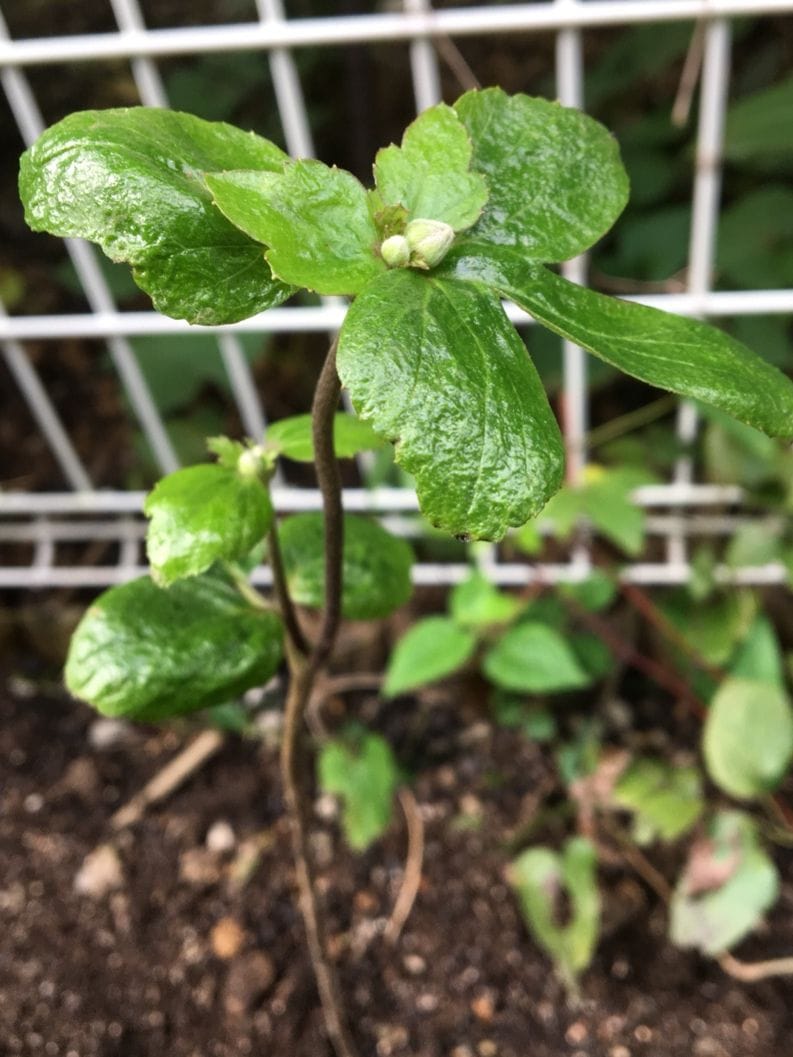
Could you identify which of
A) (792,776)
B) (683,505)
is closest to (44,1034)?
(792,776)

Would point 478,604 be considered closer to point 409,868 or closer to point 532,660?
point 532,660

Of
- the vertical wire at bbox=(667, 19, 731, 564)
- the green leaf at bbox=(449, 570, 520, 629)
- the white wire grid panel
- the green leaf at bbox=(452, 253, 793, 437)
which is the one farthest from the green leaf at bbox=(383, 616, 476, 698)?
the green leaf at bbox=(452, 253, 793, 437)

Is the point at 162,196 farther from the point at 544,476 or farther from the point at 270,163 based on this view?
the point at 544,476

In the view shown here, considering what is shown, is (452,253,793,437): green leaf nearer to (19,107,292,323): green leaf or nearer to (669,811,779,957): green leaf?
(19,107,292,323): green leaf

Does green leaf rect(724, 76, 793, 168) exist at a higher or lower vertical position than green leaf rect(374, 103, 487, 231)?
lower

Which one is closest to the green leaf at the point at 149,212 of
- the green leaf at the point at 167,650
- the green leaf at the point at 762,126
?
the green leaf at the point at 167,650

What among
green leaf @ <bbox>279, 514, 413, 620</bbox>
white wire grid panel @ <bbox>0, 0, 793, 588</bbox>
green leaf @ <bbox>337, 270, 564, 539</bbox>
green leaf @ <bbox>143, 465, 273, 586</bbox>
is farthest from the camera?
white wire grid panel @ <bbox>0, 0, 793, 588</bbox>
